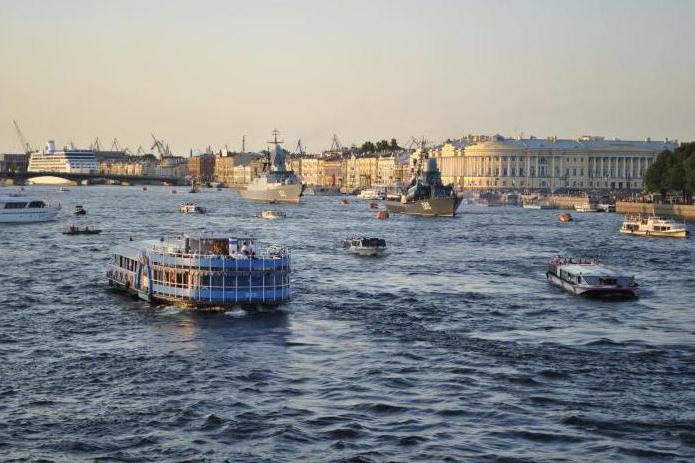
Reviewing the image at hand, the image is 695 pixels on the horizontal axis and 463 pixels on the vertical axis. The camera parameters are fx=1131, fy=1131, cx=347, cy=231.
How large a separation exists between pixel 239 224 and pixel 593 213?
51.4m

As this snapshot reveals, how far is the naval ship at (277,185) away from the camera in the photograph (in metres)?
165

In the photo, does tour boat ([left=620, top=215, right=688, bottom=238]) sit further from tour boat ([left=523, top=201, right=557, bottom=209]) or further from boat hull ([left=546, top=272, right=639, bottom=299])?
tour boat ([left=523, top=201, right=557, bottom=209])

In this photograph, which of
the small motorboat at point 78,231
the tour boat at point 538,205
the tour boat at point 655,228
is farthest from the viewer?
the tour boat at point 538,205

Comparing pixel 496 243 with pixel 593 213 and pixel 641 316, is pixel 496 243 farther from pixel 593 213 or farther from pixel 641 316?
pixel 593 213

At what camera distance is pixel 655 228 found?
86.2 meters

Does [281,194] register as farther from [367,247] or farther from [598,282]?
[598,282]

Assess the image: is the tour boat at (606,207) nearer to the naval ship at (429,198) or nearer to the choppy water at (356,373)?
the naval ship at (429,198)

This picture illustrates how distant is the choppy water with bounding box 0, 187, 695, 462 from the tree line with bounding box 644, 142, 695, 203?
5815 cm

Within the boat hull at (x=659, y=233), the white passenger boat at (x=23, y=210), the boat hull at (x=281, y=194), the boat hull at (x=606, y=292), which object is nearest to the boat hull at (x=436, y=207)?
the boat hull at (x=659, y=233)

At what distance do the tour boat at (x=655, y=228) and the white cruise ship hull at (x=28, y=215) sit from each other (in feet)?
167

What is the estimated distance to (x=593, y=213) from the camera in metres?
137

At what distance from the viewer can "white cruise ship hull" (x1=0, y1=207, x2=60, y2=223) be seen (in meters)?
98.6

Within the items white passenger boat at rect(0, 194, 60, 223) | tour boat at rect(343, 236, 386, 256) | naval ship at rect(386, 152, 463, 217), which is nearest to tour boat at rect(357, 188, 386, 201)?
naval ship at rect(386, 152, 463, 217)

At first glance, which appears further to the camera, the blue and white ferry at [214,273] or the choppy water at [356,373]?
the blue and white ferry at [214,273]
